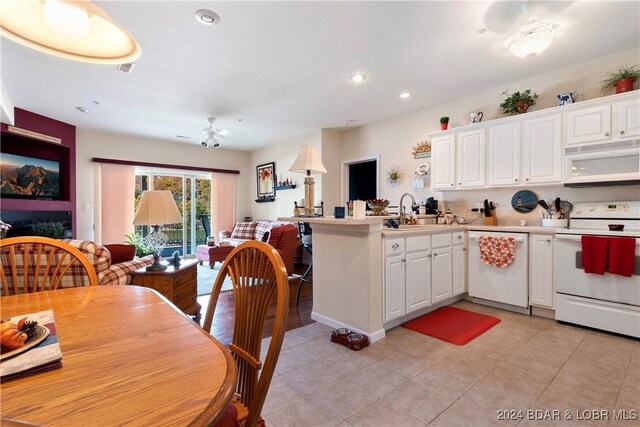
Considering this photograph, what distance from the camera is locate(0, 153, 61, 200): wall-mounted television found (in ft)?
14.6

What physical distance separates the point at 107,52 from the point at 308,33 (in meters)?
1.93

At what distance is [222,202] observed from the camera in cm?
722

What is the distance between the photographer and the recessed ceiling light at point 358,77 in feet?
11.1

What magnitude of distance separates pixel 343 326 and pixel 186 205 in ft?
17.9

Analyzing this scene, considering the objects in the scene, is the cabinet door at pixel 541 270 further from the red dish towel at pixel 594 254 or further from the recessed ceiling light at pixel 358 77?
the recessed ceiling light at pixel 358 77

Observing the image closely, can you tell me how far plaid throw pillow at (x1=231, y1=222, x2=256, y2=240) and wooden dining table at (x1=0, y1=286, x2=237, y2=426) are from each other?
553cm

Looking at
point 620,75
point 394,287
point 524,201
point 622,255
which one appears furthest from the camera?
point 524,201

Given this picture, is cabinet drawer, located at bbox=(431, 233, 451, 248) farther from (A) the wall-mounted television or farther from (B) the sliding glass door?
(A) the wall-mounted television

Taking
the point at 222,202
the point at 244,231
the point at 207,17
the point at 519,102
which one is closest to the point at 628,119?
the point at 519,102

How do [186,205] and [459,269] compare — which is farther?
[186,205]

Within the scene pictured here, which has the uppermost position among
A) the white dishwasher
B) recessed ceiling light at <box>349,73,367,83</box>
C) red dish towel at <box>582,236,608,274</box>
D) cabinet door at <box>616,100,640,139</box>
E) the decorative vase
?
recessed ceiling light at <box>349,73,367,83</box>

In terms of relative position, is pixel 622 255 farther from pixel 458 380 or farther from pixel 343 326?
pixel 343 326

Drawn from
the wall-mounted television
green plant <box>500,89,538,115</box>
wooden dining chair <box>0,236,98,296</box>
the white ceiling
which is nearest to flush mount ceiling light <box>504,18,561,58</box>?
the white ceiling

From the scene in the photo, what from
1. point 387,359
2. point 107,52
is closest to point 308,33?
point 107,52
